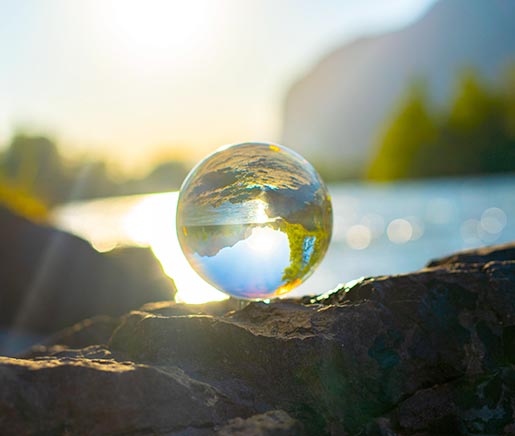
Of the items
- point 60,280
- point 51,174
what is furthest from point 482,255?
point 51,174

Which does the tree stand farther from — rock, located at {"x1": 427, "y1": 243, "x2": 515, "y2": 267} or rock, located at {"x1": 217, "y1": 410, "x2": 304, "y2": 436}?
rock, located at {"x1": 217, "y1": 410, "x2": 304, "y2": 436}

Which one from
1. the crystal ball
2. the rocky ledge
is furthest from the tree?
the rocky ledge

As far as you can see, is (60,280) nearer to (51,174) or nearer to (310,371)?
(310,371)

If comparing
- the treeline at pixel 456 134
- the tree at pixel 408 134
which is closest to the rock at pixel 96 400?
the treeline at pixel 456 134

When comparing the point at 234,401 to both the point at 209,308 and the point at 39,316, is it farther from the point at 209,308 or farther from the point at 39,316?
the point at 39,316

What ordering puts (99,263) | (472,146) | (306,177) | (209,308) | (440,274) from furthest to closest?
(472,146) → (99,263) → (209,308) → (306,177) → (440,274)

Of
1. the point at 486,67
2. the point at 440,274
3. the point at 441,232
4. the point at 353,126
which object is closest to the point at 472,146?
the point at 441,232

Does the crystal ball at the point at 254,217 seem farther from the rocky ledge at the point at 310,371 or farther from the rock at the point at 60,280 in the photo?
the rock at the point at 60,280
